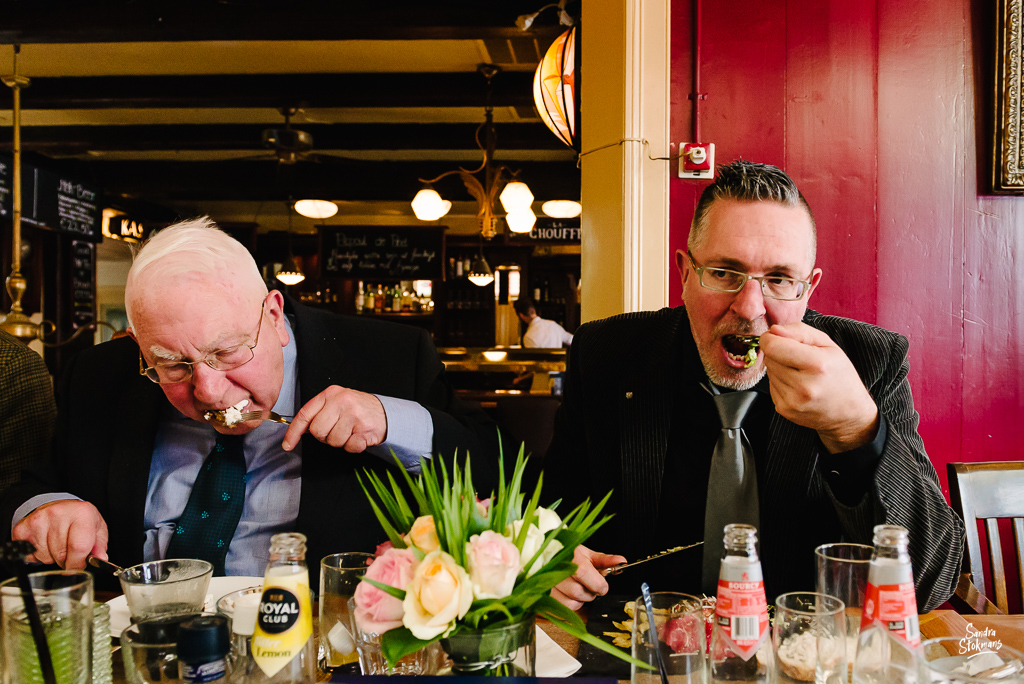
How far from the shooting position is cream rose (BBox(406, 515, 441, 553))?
29.6 inches

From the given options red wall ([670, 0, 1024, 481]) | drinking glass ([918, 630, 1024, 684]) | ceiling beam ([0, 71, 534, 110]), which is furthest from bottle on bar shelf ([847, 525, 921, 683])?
ceiling beam ([0, 71, 534, 110])

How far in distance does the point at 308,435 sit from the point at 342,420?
229 millimetres

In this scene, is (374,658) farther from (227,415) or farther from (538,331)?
(538,331)

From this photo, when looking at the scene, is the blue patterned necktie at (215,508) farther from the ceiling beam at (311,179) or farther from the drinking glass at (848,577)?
the ceiling beam at (311,179)

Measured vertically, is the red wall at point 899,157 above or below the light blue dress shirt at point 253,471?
above

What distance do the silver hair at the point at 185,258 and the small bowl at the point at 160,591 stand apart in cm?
58

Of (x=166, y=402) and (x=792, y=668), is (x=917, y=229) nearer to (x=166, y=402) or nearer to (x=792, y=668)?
(x=792, y=668)

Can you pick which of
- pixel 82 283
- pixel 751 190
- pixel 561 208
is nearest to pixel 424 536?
pixel 751 190

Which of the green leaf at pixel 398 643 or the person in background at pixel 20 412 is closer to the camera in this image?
the green leaf at pixel 398 643

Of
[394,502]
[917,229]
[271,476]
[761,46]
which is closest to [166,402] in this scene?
[271,476]

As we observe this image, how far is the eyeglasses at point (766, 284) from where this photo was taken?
1412 millimetres

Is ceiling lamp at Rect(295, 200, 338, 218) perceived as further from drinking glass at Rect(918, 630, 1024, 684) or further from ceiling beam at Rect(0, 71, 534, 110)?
drinking glass at Rect(918, 630, 1024, 684)

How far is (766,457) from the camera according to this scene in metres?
1.45

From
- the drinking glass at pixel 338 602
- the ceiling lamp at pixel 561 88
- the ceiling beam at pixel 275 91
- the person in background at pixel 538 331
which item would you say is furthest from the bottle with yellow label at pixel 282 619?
the person in background at pixel 538 331
